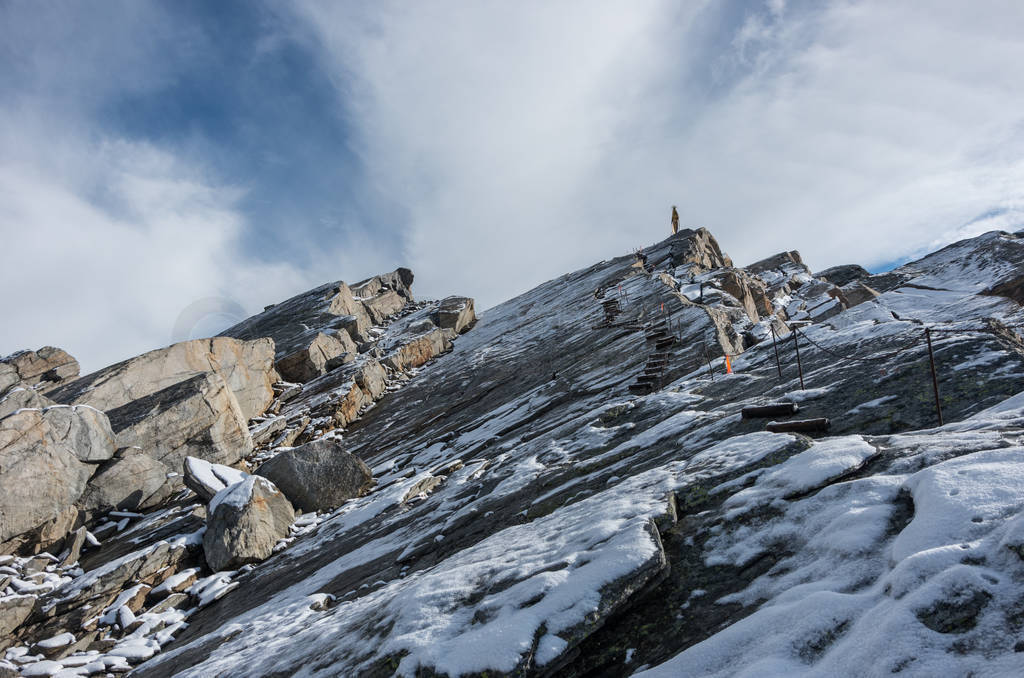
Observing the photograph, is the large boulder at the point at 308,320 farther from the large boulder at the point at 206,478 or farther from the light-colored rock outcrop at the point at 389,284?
the large boulder at the point at 206,478

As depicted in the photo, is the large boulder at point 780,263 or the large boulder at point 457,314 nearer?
the large boulder at point 457,314

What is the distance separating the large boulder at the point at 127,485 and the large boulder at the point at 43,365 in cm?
1844

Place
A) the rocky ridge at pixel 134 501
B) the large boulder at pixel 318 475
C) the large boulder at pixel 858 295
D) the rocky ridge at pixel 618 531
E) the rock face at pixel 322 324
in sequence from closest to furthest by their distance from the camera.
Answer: the rocky ridge at pixel 618 531
the rocky ridge at pixel 134 501
the large boulder at pixel 318 475
the rock face at pixel 322 324
the large boulder at pixel 858 295

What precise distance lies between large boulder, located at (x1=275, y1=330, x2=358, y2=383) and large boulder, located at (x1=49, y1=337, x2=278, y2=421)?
5.62 ft

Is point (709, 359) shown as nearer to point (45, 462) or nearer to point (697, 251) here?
point (45, 462)

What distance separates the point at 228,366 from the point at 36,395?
8.84 meters

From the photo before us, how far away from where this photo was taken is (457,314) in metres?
46.7

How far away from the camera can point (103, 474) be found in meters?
17.7

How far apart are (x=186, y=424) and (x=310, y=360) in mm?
13097

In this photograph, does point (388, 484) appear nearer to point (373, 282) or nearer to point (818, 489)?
point (818, 489)

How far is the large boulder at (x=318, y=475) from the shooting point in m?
16.5

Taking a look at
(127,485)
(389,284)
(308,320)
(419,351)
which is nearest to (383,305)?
(389,284)

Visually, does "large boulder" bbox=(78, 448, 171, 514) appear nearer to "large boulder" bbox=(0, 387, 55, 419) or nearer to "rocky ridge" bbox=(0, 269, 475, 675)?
"rocky ridge" bbox=(0, 269, 475, 675)

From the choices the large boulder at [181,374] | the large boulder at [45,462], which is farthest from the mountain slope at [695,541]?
the large boulder at [181,374]
